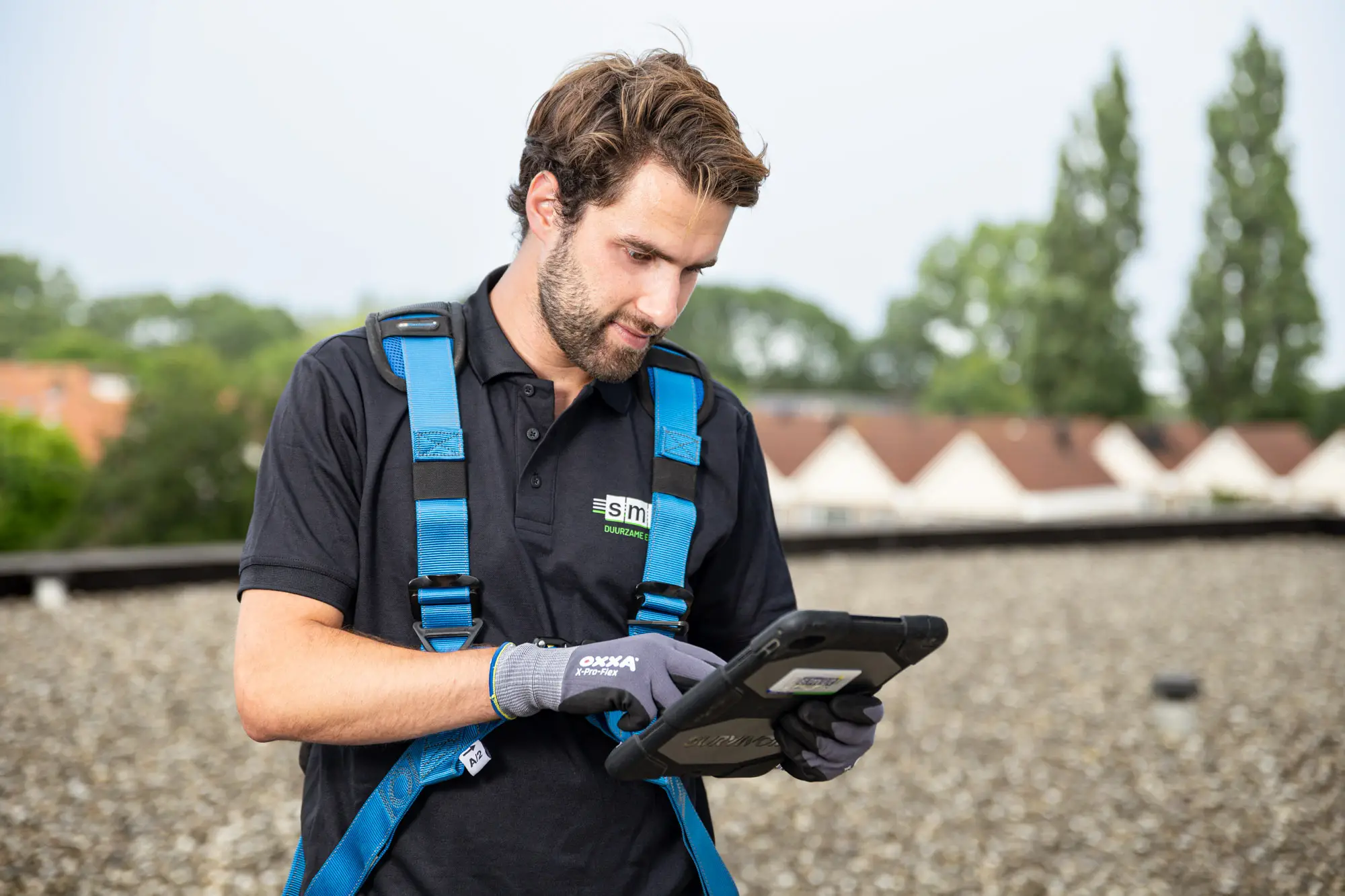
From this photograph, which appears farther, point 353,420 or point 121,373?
point 121,373

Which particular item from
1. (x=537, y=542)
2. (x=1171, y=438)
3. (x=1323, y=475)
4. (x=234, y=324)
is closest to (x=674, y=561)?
(x=537, y=542)

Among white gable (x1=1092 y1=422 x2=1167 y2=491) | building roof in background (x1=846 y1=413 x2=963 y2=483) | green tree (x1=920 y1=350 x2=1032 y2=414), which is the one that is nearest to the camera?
white gable (x1=1092 y1=422 x2=1167 y2=491)

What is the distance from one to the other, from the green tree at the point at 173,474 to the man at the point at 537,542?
33631 mm

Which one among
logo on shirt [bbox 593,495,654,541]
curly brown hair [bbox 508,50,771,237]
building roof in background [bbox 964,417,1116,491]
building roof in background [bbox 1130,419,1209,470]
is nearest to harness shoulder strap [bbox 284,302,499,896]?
logo on shirt [bbox 593,495,654,541]

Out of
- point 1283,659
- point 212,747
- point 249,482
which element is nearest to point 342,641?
point 212,747

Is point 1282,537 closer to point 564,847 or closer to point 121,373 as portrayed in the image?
point 564,847

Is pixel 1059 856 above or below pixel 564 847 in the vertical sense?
below

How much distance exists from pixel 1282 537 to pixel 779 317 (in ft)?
191

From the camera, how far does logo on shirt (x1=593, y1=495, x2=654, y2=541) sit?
5.40 feet

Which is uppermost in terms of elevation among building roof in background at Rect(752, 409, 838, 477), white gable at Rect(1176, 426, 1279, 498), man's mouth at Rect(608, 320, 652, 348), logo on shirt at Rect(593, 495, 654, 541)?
man's mouth at Rect(608, 320, 652, 348)

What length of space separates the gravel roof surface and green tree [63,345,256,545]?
2654 centimetres

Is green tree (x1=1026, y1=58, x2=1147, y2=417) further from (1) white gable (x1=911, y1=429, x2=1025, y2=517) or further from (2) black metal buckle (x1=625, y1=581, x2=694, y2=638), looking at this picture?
(2) black metal buckle (x1=625, y1=581, x2=694, y2=638)

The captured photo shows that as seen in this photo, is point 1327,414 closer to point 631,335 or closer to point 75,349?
point 631,335

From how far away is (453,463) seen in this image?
1.53 meters
